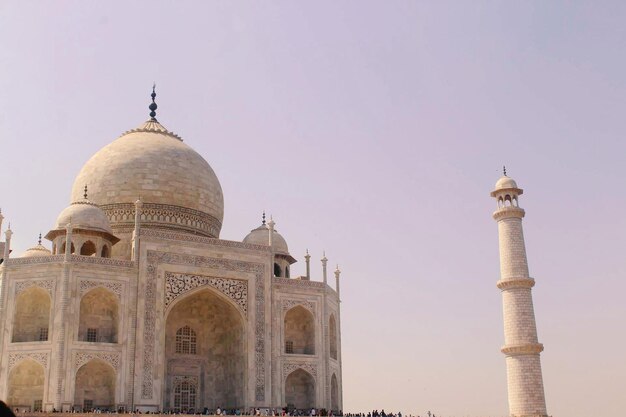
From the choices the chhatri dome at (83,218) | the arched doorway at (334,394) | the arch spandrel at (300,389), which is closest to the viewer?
the chhatri dome at (83,218)

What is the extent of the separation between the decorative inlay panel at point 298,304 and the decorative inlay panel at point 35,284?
23.4 ft

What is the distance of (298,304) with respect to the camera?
2425cm

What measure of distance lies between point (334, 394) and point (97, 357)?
8.31 metres

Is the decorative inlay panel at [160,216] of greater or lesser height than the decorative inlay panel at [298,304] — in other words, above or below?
above

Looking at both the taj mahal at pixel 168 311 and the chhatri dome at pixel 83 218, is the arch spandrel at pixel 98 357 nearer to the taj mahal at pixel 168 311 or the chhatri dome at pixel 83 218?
the taj mahal at pixel 168 311

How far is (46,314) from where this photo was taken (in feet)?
69.8

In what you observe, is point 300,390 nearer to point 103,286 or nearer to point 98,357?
point 98,357

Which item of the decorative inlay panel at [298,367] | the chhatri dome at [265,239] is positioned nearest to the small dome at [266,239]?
the chhatri dome at [265,239]

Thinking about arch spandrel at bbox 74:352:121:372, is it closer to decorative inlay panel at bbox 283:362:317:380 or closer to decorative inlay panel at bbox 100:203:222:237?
decorative inlay panel at bbox 283:362:317:380

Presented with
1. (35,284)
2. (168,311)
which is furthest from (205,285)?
(35,284)

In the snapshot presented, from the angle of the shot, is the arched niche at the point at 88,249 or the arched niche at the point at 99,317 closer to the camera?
the arched niche at the point at 99,317

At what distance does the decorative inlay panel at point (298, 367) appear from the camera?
76.3ft

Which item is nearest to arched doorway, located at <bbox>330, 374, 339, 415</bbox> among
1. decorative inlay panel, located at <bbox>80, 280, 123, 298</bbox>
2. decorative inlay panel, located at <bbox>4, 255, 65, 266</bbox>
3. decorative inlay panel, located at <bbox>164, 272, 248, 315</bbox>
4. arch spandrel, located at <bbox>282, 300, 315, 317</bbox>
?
arch spandrel, located at <bbox>282, 300, 315, 317</bbox>

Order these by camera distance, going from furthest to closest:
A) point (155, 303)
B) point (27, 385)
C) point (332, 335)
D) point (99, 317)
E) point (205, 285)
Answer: point (332, 335)
point (205, 285)
point (155, 303)
point (99, 317)
point (27, 385)
